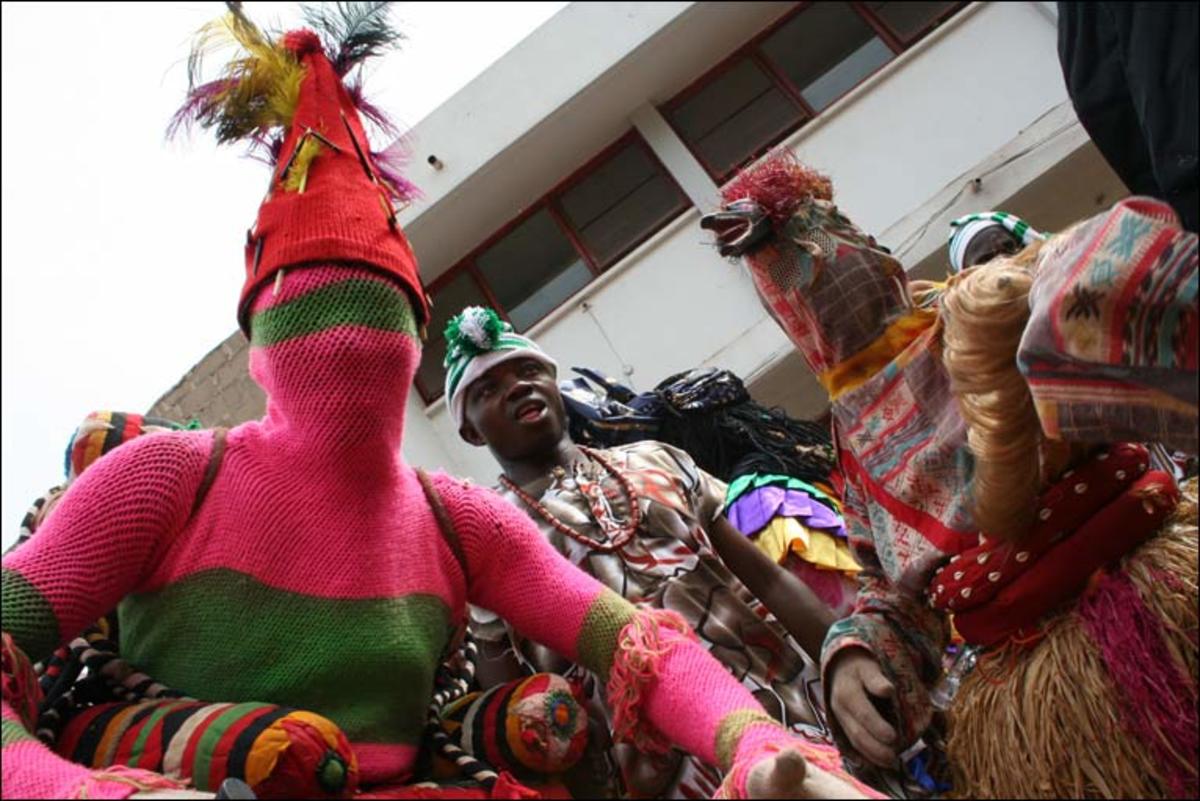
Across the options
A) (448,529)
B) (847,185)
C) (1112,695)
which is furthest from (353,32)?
(847,185)

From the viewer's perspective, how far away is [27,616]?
1.38 metres

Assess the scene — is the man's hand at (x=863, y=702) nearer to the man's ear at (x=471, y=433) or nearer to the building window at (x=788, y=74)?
the man's ear at (x=471, y=433)

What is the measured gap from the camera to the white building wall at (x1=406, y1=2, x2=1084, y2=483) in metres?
6.02

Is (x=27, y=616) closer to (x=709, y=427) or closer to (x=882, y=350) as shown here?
(x=882, y=350)

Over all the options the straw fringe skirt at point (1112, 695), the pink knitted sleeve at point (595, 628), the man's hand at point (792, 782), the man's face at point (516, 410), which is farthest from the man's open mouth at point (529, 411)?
the man's hand at point (792, 782)

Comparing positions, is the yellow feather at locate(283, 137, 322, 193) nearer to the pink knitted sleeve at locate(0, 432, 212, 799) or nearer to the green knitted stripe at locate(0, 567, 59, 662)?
the pink knitted sleeve at locate(0, 432, 212, 799)

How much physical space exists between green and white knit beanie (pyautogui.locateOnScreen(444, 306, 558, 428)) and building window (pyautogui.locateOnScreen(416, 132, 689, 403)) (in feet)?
12.7

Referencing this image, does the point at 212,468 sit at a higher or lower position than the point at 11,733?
higher

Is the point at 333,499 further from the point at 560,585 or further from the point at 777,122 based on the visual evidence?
the point at 777,122

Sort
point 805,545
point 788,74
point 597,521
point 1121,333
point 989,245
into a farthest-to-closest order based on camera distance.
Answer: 1. point 788,74
2. point 989,245
3. point 805,545
4. point 597,521
5. point 1121,333

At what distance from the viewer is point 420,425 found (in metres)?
6.44

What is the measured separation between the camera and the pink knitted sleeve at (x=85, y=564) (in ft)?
4.09

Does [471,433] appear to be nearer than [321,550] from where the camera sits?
No

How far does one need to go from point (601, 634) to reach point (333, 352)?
57 centimetres
